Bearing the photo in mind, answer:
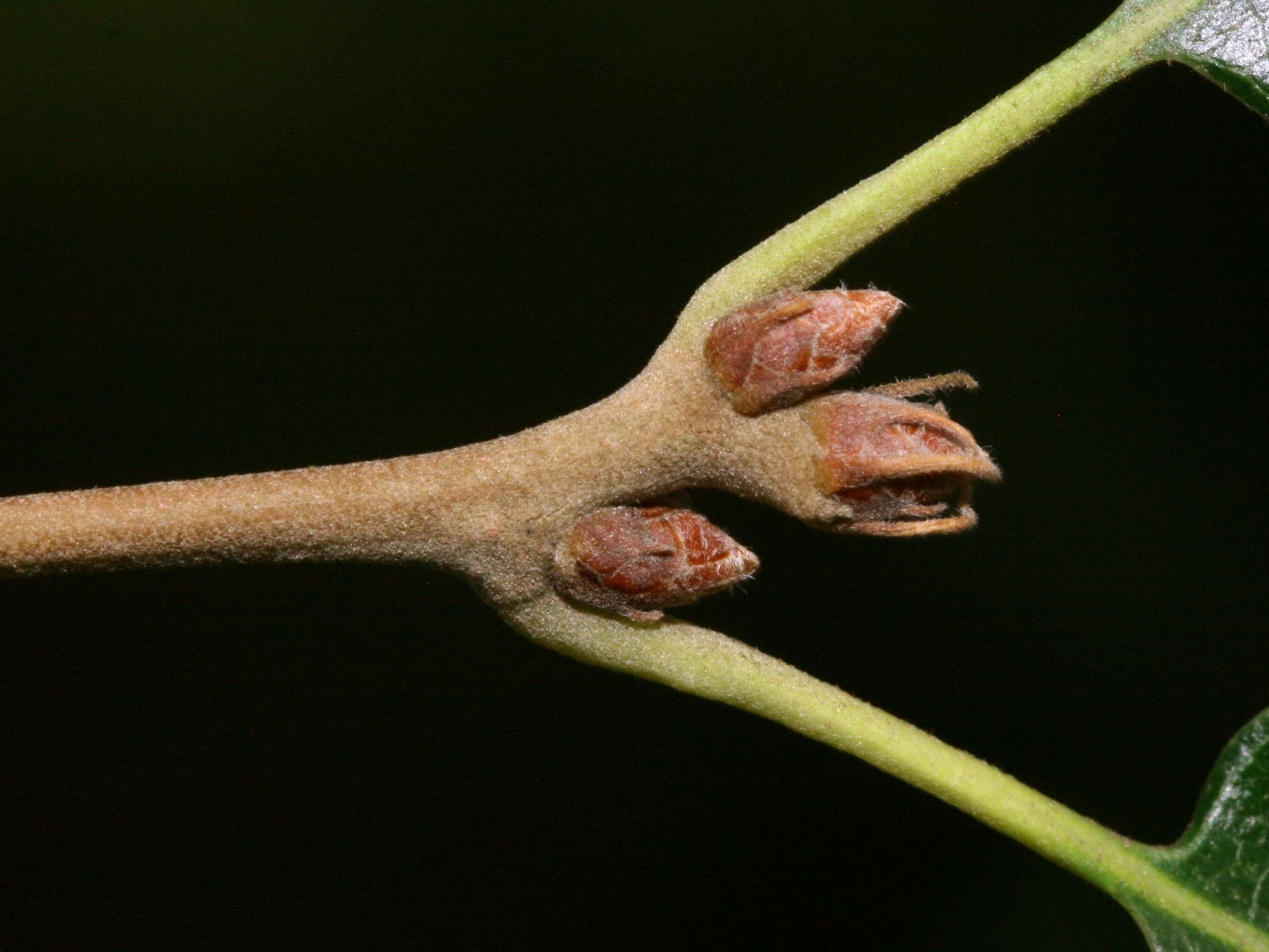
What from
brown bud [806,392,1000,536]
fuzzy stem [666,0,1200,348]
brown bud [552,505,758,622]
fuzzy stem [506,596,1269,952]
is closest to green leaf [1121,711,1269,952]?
fuzzy stem [506,596,1269,952]

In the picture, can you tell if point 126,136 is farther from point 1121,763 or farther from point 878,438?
point 1121,763

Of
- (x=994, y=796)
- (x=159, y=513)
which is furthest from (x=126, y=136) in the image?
(x=994, y=796)

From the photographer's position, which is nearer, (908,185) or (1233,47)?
(908,185)

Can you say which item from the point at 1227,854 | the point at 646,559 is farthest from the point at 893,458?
the point at 1227,854

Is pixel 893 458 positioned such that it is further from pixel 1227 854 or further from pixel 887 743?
pixel 1227 854

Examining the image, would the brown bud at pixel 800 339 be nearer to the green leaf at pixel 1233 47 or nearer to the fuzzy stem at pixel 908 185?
the fuzzy stem at pixel 908 185

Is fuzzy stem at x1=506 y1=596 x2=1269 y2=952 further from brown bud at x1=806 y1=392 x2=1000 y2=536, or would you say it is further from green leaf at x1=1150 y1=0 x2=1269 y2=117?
green leaf at x1=1150 y1=0 x2=1269 y2=117

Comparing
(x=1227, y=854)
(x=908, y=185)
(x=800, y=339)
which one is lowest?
(x=1227, y=854)

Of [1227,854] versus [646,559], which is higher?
[646,559]
